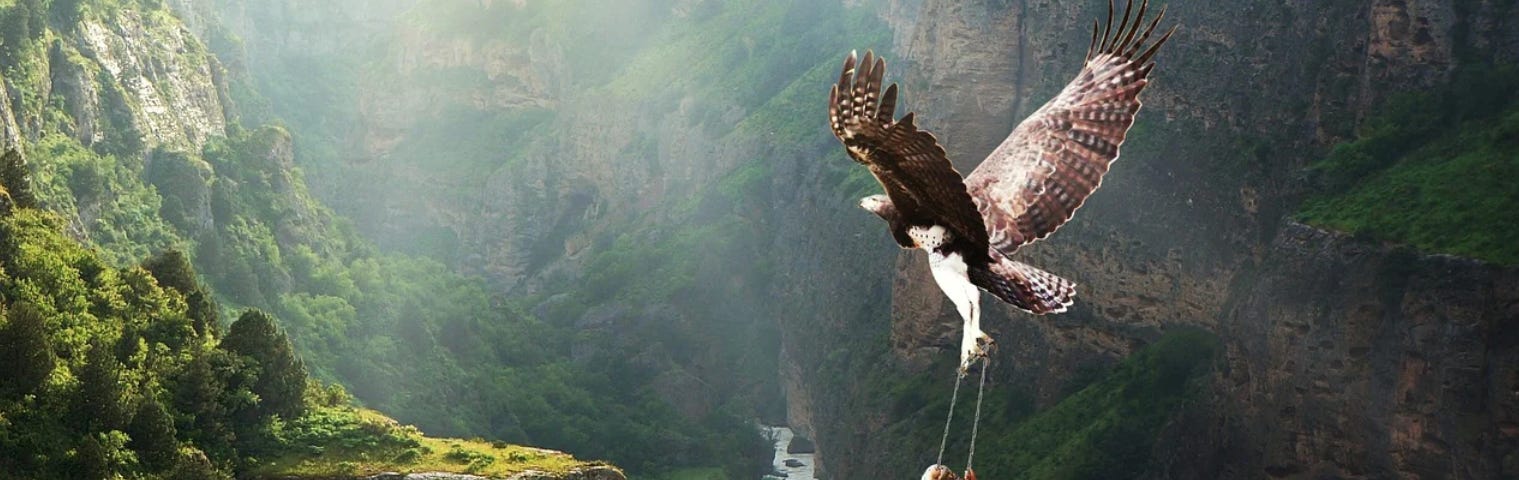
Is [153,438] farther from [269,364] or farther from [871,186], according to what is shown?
[871,186]

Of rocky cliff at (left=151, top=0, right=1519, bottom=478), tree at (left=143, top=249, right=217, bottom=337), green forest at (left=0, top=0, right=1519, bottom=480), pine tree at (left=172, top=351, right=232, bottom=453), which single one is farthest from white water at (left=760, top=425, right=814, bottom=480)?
pine tree at (left=172, top=351, right=232, bottom=453)

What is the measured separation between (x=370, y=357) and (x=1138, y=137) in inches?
2169

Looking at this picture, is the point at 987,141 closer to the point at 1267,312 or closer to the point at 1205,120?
the point at 1205,120

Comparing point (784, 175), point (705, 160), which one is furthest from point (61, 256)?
point (705, 160)

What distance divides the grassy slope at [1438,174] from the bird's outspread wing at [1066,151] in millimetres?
41223

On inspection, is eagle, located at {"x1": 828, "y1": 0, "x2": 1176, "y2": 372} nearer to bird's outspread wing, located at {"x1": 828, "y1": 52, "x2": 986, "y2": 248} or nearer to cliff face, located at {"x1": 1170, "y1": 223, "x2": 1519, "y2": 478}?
bird's outspread wing, located at {"x1": 828, "y1": 52, "x2": 986, "y2": 248}

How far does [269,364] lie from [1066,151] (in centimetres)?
5662

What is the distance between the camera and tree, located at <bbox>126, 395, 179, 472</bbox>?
60.2m

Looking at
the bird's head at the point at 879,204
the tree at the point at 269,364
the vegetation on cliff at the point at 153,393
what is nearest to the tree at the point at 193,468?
the vegetation on cliff at the point at 153,393

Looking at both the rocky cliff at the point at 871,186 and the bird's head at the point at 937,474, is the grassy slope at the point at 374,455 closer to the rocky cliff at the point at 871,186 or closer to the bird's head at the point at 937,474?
the rocky cliff at the point at 871,186

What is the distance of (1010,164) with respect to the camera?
63.6 feet

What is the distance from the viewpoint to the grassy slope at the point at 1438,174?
59781 millimetres

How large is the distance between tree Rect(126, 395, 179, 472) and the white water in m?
68.5

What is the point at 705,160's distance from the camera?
17912 cm
